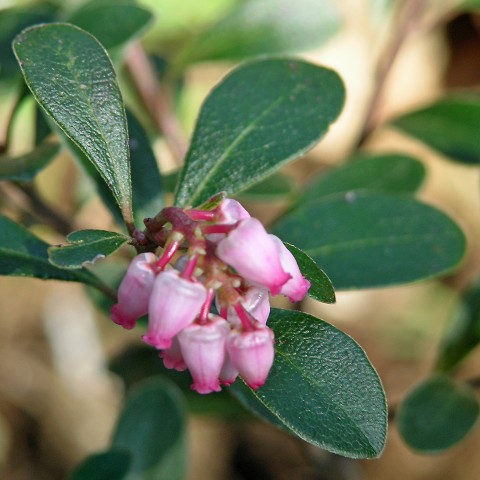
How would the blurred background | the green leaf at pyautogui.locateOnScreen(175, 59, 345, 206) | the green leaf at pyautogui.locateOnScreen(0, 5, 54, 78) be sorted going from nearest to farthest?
the green leaf at pyautogui.locateOnScreen(175, 59, 345, 206), the green leaf at pyautogui.locateOnScreen(0, 5, 54, 78), the blurred background

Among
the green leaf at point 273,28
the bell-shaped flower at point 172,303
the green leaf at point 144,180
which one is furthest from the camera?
the green leaf at point 273,28

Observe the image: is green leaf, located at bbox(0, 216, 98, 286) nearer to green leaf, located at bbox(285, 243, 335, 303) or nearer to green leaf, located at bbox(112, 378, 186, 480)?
green leaf, located at bbox(285, 243, 335, 303)

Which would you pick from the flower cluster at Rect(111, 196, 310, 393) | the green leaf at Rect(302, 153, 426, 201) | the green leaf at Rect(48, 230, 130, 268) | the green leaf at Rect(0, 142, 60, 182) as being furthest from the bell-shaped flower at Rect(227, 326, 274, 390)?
the green leaf at Rect(302, 153, 426, 201)

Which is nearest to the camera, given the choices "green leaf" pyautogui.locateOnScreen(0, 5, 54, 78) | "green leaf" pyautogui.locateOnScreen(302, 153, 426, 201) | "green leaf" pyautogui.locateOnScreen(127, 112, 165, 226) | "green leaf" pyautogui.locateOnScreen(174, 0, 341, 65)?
"green leaf" pyautogui.locateOnScreen(127, 112, 165, 226)

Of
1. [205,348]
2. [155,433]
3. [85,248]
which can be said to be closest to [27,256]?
[85,248]

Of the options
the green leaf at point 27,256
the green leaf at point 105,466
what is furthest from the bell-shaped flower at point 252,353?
the green leaf at point 105,466

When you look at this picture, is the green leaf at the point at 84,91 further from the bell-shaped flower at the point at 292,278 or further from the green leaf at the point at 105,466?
the green leaf at the point at 105,466
